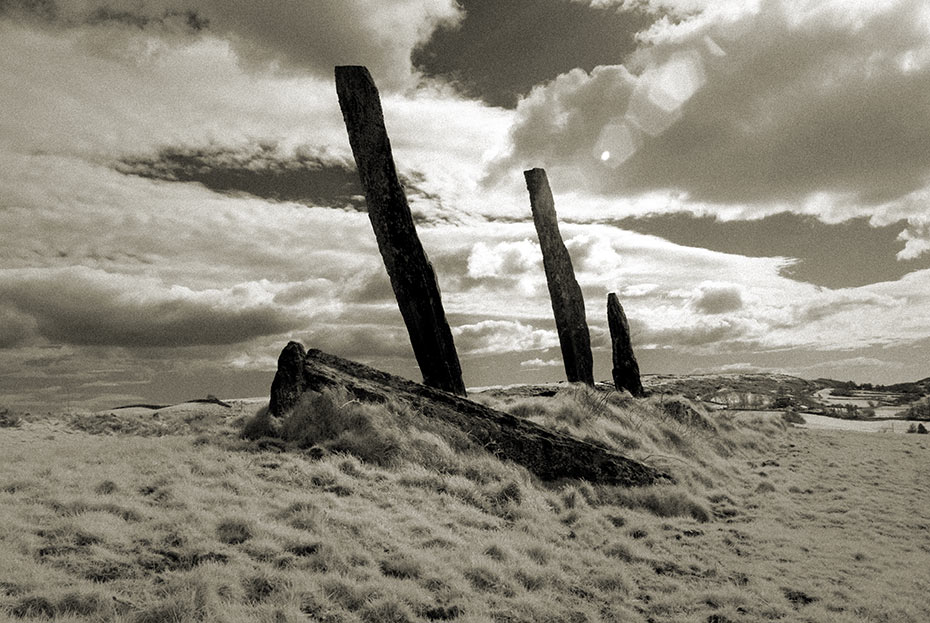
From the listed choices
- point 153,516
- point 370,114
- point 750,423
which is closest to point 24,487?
point 153,516

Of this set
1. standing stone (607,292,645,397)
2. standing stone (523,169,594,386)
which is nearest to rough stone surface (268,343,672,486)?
standing stone (523,169,594,386)

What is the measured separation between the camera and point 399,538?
18.4ft

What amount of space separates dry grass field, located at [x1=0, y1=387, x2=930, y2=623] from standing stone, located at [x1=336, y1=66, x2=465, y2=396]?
137 inches

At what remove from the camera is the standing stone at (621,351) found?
19219 mm

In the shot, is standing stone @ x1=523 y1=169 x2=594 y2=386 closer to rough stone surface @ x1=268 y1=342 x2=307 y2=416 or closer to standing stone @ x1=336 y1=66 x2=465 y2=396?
standing stone @ x1=336 y1=66 x2=465 y2=396

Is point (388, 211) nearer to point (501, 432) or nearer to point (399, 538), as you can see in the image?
point (501, 432)

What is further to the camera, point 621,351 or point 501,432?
point 621,351

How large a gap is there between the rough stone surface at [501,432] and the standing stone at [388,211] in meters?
2.97

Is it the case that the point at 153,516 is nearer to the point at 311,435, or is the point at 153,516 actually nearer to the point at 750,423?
the point at 311,435

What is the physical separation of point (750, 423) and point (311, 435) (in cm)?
1830

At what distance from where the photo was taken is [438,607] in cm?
451

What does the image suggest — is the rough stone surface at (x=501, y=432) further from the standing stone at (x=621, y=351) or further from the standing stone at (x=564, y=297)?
the standing stone at (x=621, y=351)

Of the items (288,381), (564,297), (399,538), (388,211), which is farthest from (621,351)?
(399,538)

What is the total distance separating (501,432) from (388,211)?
5.77 metres
